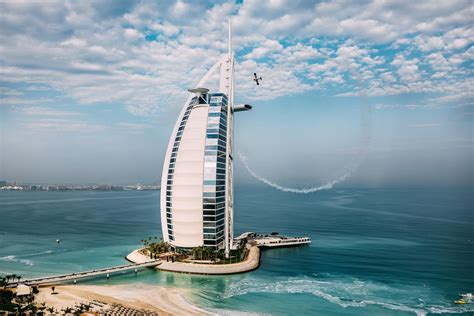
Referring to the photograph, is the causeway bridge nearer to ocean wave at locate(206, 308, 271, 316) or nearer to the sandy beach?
the sandy beach

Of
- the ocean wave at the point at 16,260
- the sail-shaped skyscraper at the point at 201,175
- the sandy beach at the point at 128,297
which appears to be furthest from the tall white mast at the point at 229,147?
the ocean wave at the point at 16,260

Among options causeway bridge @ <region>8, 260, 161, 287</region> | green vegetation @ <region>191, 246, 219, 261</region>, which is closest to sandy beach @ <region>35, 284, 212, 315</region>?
causeway bridge @ <region>8, 260, 161, 287</region>

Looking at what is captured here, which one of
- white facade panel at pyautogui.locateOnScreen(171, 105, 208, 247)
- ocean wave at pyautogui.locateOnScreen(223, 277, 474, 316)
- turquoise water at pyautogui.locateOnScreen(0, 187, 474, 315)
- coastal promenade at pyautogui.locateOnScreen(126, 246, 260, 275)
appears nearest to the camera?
ocean wave at pyautogui.locateOnScreen(223, 277, 474, 316)

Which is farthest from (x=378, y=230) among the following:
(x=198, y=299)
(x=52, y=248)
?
(x=52, y=248)

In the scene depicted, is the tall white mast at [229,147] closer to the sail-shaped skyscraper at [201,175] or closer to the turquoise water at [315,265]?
the sail-shaped skyscraper at [201,175]

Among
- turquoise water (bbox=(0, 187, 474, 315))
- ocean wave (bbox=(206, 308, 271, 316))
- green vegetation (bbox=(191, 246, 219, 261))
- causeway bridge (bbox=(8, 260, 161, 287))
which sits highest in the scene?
green vegetation (bbox=(191, 246, 219, 261))

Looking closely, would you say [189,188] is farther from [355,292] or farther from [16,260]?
[16,260]
